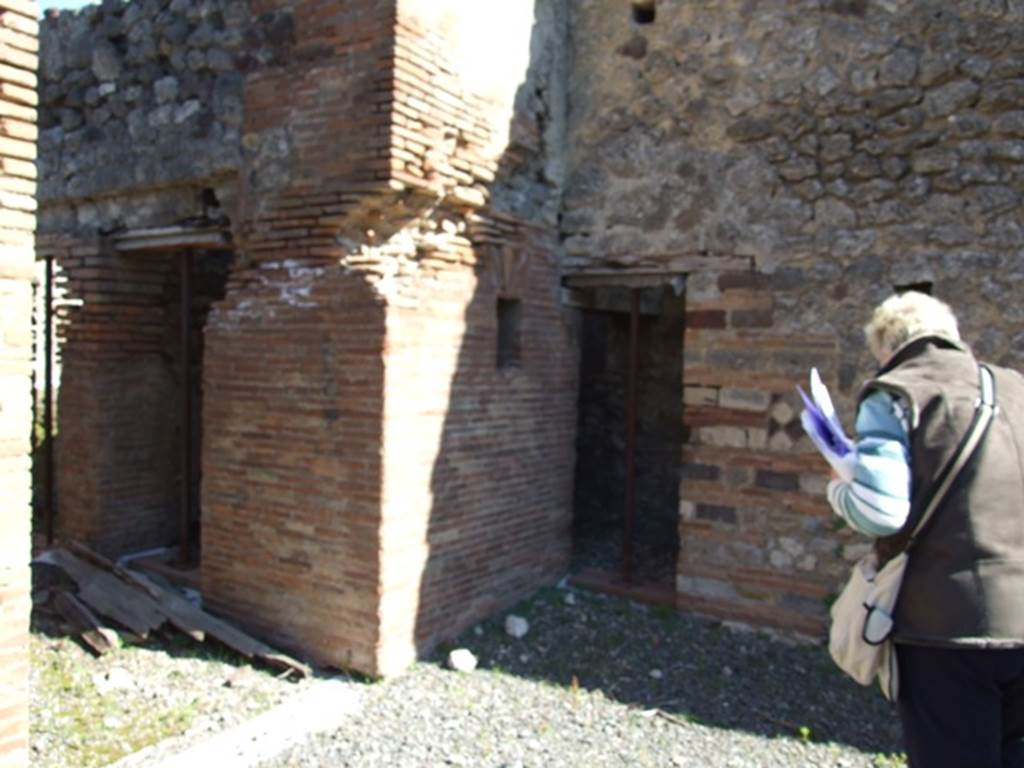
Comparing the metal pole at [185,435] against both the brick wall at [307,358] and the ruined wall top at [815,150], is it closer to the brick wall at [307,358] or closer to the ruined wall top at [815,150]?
the brick wall at [307,358]

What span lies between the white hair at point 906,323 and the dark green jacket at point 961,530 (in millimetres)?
206

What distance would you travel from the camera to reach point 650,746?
4191 millimetres

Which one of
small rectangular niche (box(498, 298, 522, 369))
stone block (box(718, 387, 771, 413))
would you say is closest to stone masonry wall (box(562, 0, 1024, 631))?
stone block (box(718, 387, 771, 413))

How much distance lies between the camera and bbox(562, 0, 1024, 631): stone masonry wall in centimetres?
491

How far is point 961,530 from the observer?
251cm

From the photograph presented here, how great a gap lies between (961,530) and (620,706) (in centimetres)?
255

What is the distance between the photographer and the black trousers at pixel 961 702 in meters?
2.52

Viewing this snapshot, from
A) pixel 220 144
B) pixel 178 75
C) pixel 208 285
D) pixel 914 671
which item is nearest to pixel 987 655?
pixel 914 671

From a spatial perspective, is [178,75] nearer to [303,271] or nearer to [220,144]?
[220,144]

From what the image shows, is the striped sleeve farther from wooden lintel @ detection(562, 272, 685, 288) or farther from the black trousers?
wooden lintel @ detection(562, 272, 685, 288)

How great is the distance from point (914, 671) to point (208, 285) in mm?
6184

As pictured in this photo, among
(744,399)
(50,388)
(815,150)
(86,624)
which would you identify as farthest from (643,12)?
(86,624)

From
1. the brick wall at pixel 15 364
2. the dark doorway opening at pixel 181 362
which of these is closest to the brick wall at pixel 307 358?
the dark doorway opening at pixel 181 362

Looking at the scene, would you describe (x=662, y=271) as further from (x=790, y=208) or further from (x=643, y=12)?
(x=643, y=12)
